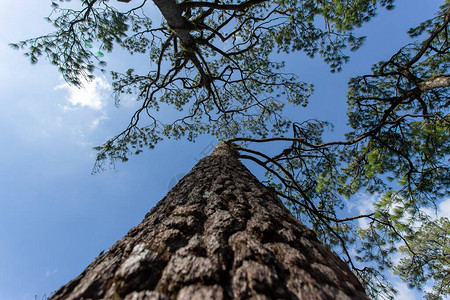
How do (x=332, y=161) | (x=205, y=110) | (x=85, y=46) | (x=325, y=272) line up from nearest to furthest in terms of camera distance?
(x=325, y=272) → (x=85, y=46) → (x=332, y=161) → (x=205, y=110)

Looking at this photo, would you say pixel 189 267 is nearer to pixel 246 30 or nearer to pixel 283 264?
pixel 283 264

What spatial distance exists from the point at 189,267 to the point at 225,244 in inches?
8.1

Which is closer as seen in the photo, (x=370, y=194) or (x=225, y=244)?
(x=225, y=244)

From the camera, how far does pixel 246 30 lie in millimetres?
5219

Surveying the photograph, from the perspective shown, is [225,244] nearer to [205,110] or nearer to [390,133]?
[390,133]

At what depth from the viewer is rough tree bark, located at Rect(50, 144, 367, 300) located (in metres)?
0.60

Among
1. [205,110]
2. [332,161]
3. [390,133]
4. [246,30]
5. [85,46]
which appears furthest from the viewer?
[205,110]

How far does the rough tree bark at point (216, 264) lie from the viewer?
604 millimetres

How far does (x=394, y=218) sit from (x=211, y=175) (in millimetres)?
2506

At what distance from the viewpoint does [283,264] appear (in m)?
0.74

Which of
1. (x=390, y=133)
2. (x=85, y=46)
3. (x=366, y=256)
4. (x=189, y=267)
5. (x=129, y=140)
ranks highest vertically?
(x=85, y=46)

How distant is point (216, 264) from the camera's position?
693 mm

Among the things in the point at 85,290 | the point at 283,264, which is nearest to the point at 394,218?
the point at 283,264

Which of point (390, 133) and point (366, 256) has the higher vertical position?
point (390, 133)
